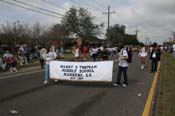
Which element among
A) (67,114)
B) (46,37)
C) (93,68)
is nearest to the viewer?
(67,114)

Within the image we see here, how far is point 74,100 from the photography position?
10.7 metres

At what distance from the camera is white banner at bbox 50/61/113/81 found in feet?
47.2

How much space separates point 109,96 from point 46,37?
240 feet

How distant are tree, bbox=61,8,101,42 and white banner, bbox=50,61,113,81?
68544 mm

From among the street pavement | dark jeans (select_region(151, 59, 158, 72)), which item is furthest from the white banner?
dark jeans (select_region(151, 59, 158, 72))

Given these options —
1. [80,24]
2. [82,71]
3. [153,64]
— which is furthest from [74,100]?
[80,24]

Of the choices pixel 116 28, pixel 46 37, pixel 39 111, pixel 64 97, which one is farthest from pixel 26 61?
pixel 116 28

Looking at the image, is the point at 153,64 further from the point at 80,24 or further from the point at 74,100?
the point at 80,24

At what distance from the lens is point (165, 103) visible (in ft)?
A: 32.1

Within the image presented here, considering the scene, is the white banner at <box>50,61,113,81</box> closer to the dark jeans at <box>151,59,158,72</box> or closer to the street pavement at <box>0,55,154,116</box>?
the street pavement at <box>0,55,154,116</box>

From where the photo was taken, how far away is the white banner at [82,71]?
14383mm

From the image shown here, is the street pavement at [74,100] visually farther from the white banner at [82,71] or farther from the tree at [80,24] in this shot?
the tree at [80,24]

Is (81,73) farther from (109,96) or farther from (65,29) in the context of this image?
(65,29)

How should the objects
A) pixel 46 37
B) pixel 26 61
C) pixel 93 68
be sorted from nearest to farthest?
pixel 93 68
pixel 26 61
pixel 46 37
